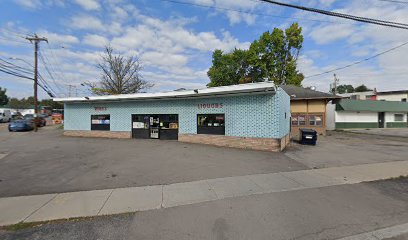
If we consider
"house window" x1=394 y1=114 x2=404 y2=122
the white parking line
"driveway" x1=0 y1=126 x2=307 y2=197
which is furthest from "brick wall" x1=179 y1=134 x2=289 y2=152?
"house window" x1=394 y1=114 x2=404 y2=122

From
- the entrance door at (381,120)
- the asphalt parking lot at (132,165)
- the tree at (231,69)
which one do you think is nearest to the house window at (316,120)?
the asphalt parking lot at (132,165)

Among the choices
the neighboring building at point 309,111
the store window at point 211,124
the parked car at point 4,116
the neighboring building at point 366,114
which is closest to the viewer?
the store window at point 211,124

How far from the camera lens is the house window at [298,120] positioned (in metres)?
22.7

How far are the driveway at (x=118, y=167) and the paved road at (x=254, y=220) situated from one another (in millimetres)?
2142

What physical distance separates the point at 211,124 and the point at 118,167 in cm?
699

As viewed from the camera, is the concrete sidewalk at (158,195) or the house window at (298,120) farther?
the house window at (298,120)

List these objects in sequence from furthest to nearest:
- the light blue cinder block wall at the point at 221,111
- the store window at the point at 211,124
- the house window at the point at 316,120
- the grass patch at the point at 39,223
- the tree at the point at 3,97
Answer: the tree at the point at 3,97, the house window at the point at 316,120, the store window at the point at 211,124, the light blue cinder block wall at the point at 221,111, the grass patch at the point at 39,223

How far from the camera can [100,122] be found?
1830 centimetres

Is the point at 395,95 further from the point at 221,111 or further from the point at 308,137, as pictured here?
the point at 221,111

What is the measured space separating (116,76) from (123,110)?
74.6ft

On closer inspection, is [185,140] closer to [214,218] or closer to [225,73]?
[214,218]

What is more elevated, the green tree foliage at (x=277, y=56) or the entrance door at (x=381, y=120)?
the green tree foliage at (x=277, y=56)

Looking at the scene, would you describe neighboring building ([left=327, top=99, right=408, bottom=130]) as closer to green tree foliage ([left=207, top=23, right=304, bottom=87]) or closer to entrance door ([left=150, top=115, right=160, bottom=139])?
green tree foliage ([left=207, top=23, right=304, bottom=87])

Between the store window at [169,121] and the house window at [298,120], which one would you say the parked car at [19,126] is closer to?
the store window at [169,121]
